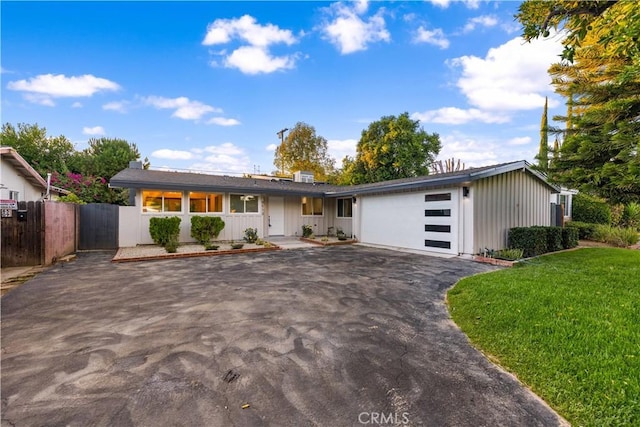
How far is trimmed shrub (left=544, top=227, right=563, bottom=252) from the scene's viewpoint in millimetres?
9031

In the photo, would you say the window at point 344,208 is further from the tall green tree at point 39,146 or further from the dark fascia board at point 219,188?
the tall green tree at point 39,146

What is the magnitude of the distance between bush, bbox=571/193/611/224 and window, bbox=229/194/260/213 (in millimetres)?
15495

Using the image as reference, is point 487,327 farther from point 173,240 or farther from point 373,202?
point 173,240

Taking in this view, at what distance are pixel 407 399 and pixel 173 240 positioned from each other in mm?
9631

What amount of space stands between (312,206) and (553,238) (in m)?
9.97

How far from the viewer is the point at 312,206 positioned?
14.8 metres

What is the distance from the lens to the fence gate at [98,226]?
399 inches

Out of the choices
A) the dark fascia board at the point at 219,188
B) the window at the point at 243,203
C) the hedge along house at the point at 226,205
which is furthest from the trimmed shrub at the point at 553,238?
the window at the point at 243,203

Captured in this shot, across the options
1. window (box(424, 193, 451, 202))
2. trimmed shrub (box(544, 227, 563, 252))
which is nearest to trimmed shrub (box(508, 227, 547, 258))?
trimmed shrub (box(544, 227, 563, 252))

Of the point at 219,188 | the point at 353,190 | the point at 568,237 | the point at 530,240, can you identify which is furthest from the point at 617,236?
the point at 219,188

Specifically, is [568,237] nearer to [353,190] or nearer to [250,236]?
[353,190]

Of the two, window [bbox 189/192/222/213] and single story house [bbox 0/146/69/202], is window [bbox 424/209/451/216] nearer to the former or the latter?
window [bbox 189/192/222/213]

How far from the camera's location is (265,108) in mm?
15695

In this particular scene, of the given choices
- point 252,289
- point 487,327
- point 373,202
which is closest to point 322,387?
point 487,327
